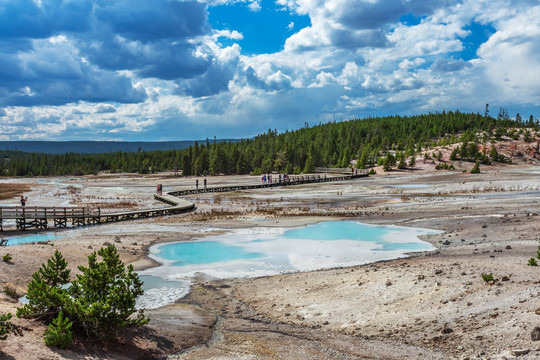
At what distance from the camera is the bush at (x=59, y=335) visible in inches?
354

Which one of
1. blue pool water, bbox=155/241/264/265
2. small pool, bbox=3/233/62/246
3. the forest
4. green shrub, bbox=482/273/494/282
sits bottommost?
small pool, bbox=3/233/62/246

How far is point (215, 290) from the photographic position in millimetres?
17672

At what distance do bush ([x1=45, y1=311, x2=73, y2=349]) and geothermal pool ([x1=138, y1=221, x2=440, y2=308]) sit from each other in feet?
21.4

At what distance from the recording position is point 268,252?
979 inches

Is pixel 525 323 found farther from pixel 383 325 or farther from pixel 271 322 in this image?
pixel 271 322

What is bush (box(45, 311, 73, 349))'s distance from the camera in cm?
898

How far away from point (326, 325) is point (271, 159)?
123 meters

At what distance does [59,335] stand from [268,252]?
1644cm

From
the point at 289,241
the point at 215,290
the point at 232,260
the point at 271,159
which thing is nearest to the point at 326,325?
the point at 215,290

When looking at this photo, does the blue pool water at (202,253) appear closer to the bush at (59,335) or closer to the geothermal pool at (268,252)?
the geothermal pool at (268,252)

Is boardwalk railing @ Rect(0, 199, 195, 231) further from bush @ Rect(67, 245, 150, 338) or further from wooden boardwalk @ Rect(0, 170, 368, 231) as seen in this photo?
bush @ Rect(67, 245, 150, 338)

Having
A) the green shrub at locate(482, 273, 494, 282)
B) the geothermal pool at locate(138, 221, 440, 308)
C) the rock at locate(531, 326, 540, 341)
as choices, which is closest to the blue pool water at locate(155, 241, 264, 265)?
the geothermal pool at locate(138, 221, 440, 308)

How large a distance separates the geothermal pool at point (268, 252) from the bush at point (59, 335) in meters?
6.52

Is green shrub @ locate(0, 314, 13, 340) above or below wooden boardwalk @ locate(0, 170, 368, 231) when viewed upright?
above
